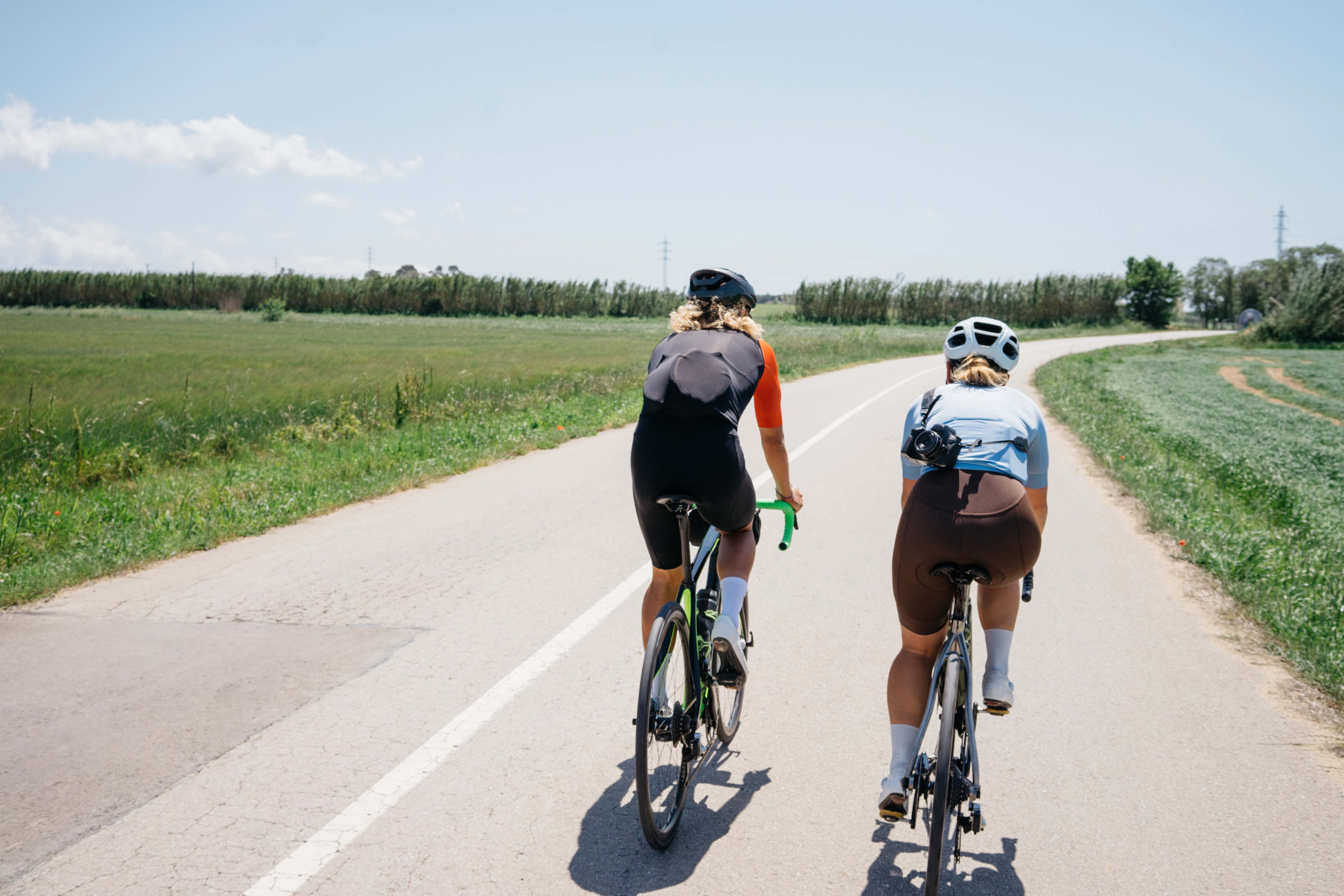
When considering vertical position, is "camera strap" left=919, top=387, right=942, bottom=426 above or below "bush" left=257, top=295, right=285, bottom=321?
below

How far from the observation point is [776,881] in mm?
2898

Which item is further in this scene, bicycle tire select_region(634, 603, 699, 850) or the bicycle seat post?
the bicycle seat post

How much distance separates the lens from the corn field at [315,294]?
291 ft

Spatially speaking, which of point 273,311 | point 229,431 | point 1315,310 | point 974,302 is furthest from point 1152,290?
point 229,431

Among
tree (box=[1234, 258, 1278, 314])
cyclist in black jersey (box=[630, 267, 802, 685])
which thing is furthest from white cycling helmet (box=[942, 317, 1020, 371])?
tree (box=[1234, 258, 1278, 314])

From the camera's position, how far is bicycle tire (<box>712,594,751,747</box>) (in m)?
3.57

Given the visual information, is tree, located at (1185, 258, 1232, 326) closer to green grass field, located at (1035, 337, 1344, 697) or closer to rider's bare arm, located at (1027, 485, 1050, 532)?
green grass field, located at (1035, 337, 1344, 697)

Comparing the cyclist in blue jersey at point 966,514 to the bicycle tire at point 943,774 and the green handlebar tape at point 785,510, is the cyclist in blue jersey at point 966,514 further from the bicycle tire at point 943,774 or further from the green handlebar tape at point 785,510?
the green handlebar tape at point 785,510

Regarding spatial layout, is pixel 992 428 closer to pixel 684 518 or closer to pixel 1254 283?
pixel 684 518

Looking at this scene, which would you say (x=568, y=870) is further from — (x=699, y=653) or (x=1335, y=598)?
(x=1335, y=598)

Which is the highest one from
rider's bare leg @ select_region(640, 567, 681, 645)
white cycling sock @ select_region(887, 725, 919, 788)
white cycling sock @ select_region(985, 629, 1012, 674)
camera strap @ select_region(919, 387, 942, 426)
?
camera strap @ select_region(919, 387, 942, 426)

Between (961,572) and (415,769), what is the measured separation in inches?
91.1

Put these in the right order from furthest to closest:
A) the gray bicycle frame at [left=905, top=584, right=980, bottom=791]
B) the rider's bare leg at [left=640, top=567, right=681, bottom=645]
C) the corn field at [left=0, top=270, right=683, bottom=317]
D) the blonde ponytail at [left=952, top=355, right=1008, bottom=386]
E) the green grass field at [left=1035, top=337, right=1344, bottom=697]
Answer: the corn field at [left=0, top=270, right=683, bottom=317], the green grass field at [left=1035, top=337, right=1344, bottom=697], the rider's bare leg at [left=640, top=567, right=681, bottom=645], the blonde ponytail at [left=952, top=355, right=1008, bottom=386], the gray bicycle frame at [left=905, top=584, right=980, bottom=791]

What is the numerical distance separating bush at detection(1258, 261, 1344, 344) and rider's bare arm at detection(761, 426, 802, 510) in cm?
6951
